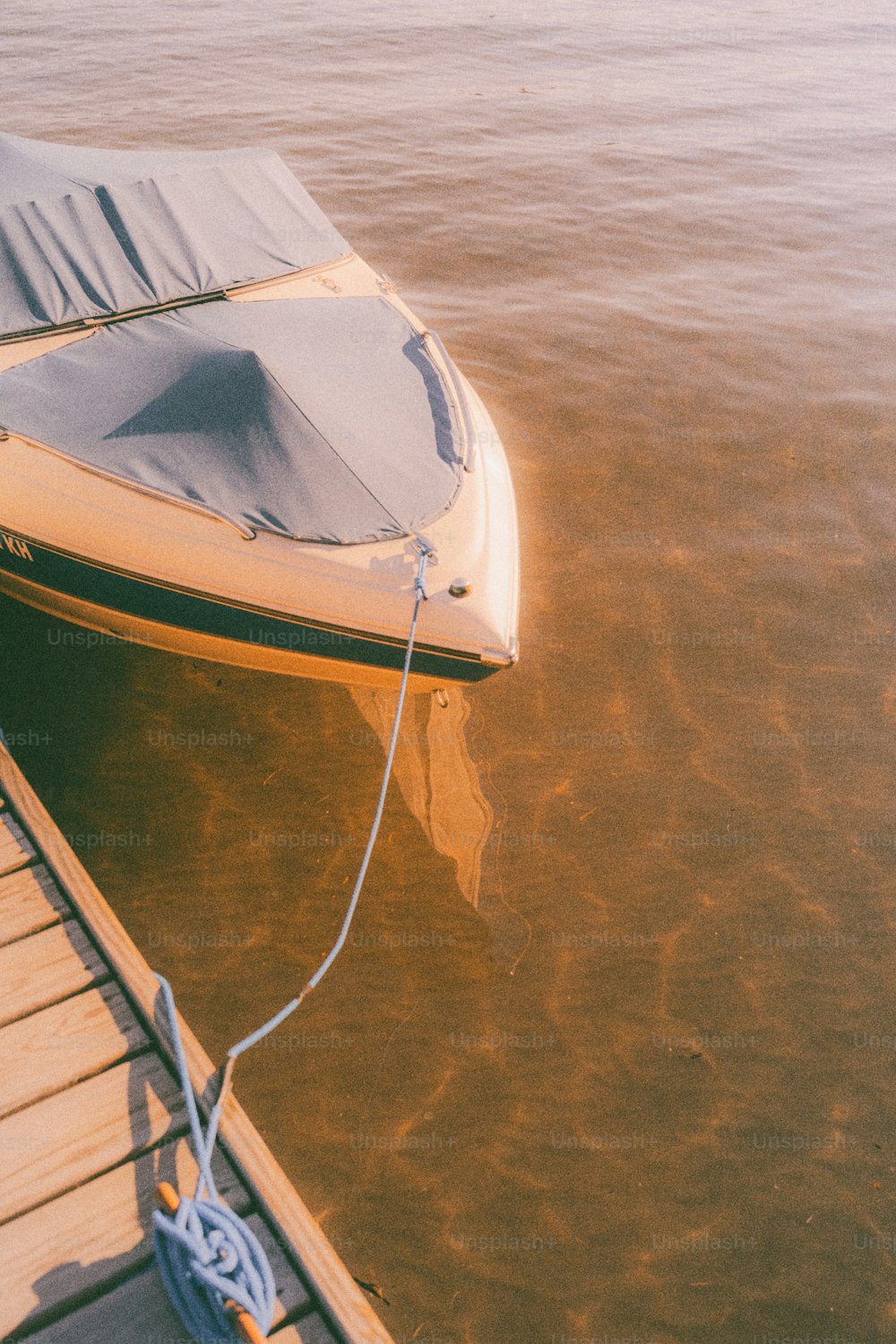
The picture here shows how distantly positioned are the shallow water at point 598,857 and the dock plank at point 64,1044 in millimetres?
597

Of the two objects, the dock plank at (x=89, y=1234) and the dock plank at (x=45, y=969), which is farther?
the dock plank at (x=45, y=969)

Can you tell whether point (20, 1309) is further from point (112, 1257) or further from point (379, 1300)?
point (379, 1300)

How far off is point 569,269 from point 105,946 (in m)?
7.53

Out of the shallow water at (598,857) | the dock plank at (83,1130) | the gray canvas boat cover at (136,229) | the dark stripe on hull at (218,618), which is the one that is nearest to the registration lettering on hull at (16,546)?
the dark stripe on hull at (218,618)

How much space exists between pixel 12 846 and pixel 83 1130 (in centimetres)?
106

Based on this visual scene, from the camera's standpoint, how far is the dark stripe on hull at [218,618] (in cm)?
334

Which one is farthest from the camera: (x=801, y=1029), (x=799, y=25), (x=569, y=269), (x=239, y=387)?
(x=799, y=25)

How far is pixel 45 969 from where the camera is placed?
9.02 feet

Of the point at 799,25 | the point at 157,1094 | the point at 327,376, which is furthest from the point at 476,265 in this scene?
the point at 799,25

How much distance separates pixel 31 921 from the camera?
2854 mm

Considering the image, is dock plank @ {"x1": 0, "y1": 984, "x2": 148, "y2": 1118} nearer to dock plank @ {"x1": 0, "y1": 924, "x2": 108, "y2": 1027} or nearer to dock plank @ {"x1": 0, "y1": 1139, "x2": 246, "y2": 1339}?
dock plank @ {"x1": 0, "y1": 924, "x2": 108, "y2": 1027}

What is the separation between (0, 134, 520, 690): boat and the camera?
3344 millimetres

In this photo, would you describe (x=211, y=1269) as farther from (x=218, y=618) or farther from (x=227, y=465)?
(x=227, y=465)

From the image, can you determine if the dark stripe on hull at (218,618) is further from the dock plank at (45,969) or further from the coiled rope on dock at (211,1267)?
the coiled rope on dock at (211,1267)
